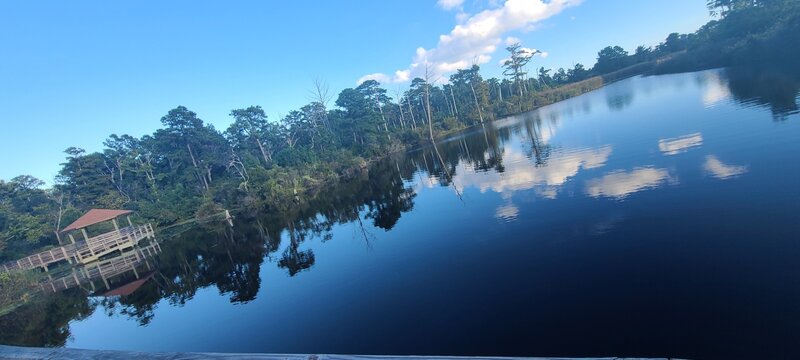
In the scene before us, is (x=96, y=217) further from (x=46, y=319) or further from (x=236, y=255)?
(x=236, y=255)

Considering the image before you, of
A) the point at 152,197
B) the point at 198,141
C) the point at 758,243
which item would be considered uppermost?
the point at 198,141

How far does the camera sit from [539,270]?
777 centimetres

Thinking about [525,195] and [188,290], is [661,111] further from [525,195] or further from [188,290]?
[188,290]

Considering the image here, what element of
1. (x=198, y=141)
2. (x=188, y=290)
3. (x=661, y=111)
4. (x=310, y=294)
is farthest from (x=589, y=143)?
(x=198, y=141)

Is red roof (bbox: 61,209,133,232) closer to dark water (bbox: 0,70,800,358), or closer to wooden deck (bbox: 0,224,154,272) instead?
wooden deck (bbox: 0,224,154,272)

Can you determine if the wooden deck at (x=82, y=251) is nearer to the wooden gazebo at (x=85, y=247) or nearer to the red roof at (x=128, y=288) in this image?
the wooden gazebo at (x=85, y=247)

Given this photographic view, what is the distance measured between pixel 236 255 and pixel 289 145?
42669 millimetres

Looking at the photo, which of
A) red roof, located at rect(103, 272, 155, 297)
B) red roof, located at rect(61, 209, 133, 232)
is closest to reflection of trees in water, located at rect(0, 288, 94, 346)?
red roof, located at rect(103, 272, 155, 297)

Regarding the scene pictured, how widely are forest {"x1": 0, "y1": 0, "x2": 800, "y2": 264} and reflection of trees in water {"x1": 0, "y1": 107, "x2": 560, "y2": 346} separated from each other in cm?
412

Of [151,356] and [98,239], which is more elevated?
[98,239]

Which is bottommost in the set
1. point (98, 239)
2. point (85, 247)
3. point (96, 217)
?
point (85, 247)

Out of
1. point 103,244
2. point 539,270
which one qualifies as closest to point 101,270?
point 103,244

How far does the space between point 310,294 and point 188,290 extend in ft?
20.8

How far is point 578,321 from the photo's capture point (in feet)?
19.1
